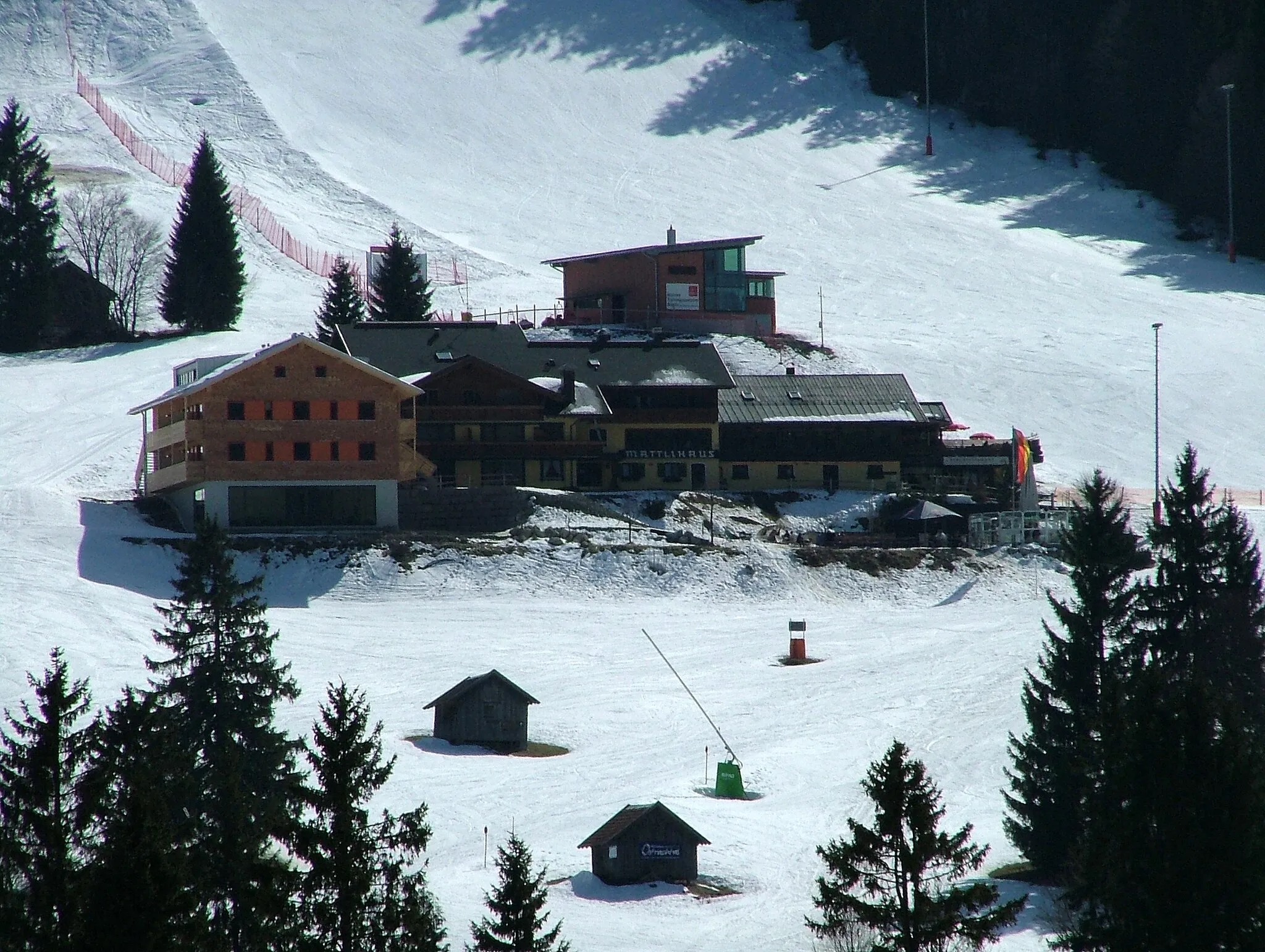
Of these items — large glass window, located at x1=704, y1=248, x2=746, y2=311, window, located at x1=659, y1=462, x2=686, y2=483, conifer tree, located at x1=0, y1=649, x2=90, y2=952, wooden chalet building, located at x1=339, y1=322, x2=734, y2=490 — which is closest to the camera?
conifer tree, located at x1=0, y1=649, x2=90, y2=952

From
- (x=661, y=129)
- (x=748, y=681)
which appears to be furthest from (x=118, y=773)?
(x=661, y=129)

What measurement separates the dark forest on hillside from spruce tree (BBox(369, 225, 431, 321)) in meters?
60.6

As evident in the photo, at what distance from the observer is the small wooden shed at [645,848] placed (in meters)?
33.9

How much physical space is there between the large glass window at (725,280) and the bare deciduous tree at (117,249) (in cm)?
2803

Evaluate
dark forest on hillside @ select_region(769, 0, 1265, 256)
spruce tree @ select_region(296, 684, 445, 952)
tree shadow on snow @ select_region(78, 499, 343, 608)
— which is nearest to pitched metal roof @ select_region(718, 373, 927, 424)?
tree shadow on snow @ select_region(78, 499, 343, 608)

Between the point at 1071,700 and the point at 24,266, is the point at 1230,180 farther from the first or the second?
the point at 1071,700

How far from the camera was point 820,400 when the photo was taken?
72812mm

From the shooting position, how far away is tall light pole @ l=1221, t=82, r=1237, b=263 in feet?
379

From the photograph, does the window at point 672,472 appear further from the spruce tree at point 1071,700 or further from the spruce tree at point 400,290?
the spruce tree at point 1071,700

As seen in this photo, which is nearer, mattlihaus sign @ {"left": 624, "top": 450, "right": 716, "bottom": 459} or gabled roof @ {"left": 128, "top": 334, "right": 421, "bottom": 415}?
gabled roof @ {"left": 128, "top": 334, "right": 421, "bottom": 415}

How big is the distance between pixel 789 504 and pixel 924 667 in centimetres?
1881

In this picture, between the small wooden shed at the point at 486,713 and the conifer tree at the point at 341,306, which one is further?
the conifer tree at the point at 341,306

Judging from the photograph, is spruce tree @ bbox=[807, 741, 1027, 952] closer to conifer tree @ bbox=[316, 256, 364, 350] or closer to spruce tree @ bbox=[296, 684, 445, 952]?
spruce tree @ bbox=[296, 684, 445, 952]

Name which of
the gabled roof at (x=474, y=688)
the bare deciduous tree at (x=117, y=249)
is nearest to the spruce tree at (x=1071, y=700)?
the gabled roof at (x=474, y=688)
